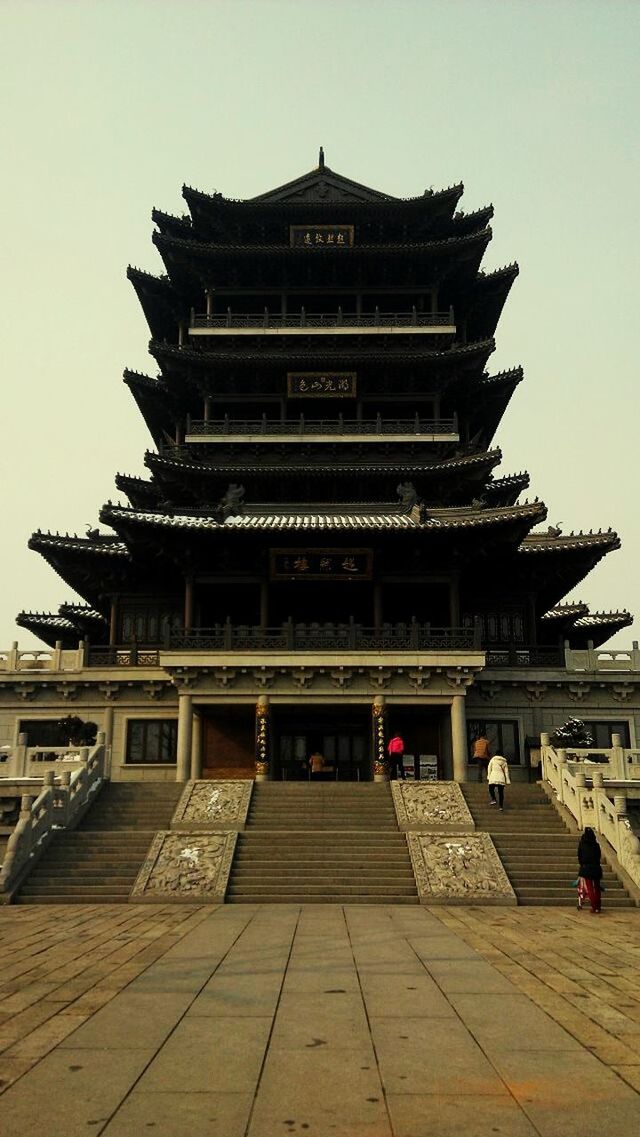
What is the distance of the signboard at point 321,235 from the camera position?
122ft

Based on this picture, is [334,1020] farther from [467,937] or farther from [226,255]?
[226,255]

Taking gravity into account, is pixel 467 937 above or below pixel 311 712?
below

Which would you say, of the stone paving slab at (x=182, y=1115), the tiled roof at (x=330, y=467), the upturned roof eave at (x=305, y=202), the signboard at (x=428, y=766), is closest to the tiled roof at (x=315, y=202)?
the upturned roof eave at (x=305, y=202)

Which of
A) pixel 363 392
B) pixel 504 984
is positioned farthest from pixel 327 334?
pixel 504 984

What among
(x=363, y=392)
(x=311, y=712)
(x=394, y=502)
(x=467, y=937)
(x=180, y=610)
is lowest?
(x=467, y=937)

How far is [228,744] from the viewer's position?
30484 millimetres

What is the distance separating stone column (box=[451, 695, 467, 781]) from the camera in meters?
27.4

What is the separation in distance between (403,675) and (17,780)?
12038 mm

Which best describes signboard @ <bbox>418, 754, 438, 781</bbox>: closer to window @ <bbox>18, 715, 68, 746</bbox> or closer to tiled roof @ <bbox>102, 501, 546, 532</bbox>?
tiled roof @ <bbox>102, 501, 546, 532</bbox>

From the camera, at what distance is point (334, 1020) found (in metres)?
8.70

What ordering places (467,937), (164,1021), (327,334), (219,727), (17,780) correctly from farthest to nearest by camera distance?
1. (327,334)
2. (219,727)
3. (17,780)
4. (467,937)
5. (164,1021)

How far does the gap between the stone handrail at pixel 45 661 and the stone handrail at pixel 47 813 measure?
6.68 m

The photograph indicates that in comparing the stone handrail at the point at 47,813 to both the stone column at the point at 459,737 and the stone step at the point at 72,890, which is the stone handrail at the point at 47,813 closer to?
the stone step at the point at 72,890

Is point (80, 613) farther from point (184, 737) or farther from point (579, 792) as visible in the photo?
point (579, 792)
